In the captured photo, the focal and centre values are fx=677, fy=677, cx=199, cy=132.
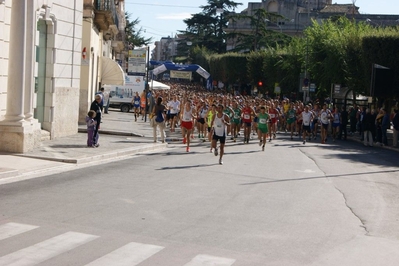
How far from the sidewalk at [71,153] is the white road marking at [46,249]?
567 centimetres

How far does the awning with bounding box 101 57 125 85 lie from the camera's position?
1593 inches

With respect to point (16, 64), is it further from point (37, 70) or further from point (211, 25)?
point (211, 25)

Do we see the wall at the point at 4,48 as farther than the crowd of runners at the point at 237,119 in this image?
No

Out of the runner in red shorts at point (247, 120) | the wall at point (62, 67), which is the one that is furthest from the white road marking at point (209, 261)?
the runner in red shorts at point (247, 120)

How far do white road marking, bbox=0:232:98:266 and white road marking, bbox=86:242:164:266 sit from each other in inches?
22.1

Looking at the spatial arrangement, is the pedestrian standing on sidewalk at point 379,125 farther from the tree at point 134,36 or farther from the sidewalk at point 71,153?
the tree at point 134,36

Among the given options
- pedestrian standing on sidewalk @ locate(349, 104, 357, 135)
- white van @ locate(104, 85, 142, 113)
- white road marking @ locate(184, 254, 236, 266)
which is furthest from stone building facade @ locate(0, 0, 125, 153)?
white van @ locate(104, 85, 142, 113)

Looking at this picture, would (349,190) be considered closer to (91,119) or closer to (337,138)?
(91,119)

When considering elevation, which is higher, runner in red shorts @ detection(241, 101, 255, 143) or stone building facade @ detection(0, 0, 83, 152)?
stone building facade @ detection(0, 0, 83, 152)

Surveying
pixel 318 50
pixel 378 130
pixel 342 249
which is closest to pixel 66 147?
pixel 342 249

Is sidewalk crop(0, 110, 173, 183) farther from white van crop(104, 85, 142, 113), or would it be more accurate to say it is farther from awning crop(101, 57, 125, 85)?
white van crop(104, 85, 142, 113)

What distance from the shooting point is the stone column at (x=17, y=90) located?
18.1 meters

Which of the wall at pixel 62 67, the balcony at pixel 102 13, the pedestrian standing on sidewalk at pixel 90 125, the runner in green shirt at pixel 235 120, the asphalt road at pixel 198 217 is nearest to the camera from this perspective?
the asphalt road at pixel 198 217

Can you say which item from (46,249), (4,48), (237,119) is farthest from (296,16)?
(46,249)
